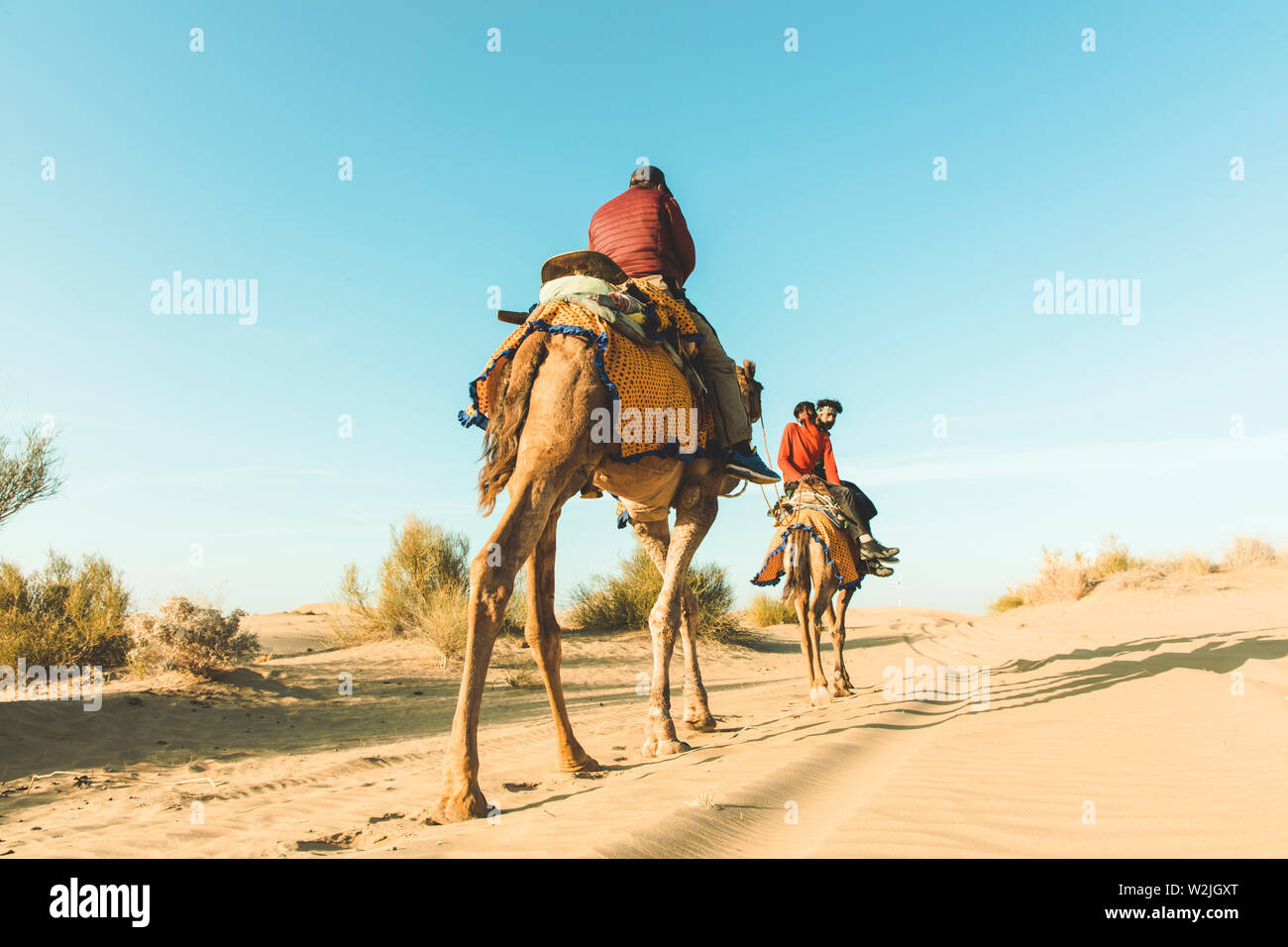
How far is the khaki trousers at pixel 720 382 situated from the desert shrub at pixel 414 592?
8312 mm

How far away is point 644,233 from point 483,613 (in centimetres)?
335

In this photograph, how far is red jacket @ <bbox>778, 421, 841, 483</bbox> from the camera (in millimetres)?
9595

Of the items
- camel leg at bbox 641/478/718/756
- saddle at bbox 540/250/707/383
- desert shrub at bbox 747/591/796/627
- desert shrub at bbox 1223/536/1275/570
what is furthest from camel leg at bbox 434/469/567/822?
desert shrub at bbox 1223/536/1275/570

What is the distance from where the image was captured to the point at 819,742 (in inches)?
187

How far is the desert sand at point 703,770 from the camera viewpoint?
279 cm

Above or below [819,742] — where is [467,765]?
above

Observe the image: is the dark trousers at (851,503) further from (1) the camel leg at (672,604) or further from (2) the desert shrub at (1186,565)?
(2) the desert shrub at (1186,565)

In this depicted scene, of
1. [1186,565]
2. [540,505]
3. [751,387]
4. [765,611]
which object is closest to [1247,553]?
[1186,565]

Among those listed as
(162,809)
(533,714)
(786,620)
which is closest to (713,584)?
(786,620)

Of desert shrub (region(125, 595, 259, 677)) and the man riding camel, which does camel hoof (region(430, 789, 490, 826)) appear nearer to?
the man riding camel
